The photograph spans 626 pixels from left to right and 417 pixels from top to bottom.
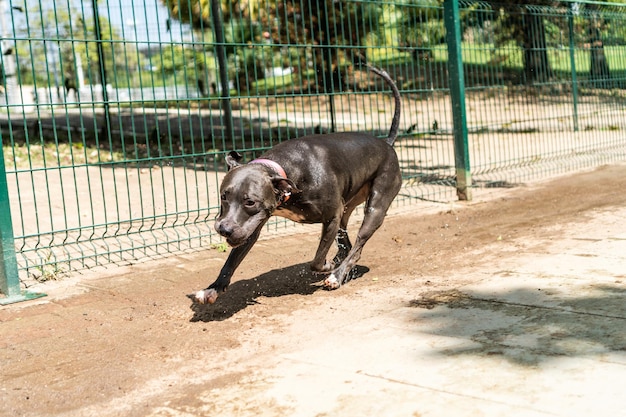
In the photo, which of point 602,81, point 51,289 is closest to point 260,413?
point 51,289

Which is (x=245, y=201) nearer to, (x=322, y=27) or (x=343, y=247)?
(x=343, y=247)

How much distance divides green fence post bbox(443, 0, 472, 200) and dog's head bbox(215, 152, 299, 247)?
5.38 meters

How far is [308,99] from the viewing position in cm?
1275

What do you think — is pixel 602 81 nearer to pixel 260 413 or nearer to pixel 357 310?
pixel 357 310

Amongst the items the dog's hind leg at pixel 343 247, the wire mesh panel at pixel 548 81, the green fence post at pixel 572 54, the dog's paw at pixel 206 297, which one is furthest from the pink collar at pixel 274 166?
the green fence post at pixel 572 54

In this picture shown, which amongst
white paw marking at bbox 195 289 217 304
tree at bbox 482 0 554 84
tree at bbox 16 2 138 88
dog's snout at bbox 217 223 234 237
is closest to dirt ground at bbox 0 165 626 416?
white paw marking at bbox 195 289 217 304

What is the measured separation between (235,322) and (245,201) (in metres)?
0.90

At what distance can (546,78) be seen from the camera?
1242 cm

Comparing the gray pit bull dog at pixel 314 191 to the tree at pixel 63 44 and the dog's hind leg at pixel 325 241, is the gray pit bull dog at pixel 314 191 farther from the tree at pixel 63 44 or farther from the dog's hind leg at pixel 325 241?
→ the tree at pixel 63 44

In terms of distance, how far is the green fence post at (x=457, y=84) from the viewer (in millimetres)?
10078

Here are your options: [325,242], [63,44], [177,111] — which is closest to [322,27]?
[177,111]

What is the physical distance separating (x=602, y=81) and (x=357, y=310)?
33.3 feet

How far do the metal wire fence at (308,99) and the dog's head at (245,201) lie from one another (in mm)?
2018

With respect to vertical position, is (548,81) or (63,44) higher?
(63,44)
